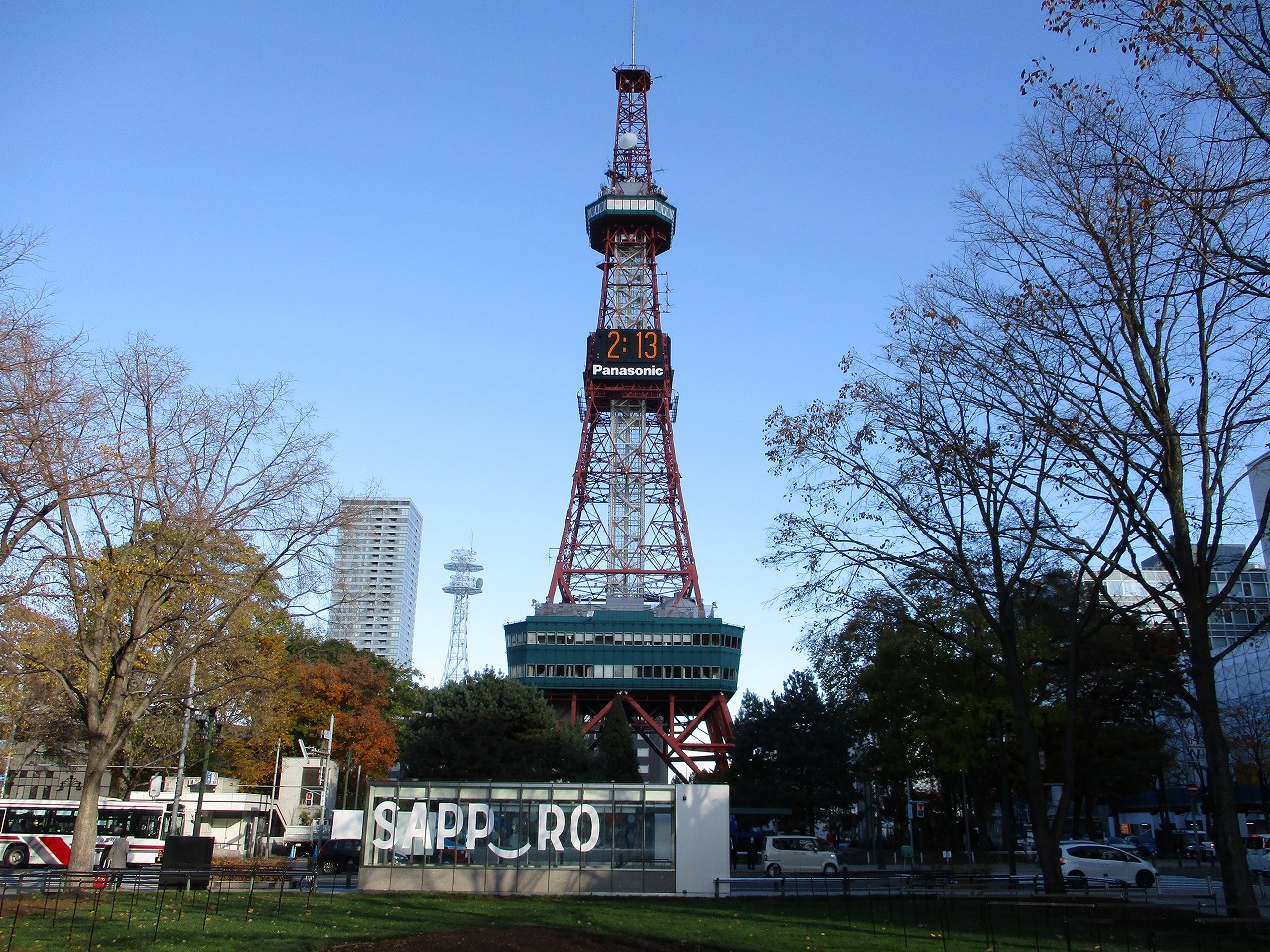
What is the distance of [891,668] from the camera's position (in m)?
48.6

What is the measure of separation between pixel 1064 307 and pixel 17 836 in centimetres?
3823

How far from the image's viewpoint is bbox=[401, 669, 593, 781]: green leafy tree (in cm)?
5434

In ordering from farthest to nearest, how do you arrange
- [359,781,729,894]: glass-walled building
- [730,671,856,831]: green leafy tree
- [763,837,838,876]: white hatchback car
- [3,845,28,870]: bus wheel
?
[730,671,856,831]: green leafy tree < [763,837,838,876]: white hatchback car < [3,845,28,870]: bus wheel < [359,781,729,894]: glass-walled building

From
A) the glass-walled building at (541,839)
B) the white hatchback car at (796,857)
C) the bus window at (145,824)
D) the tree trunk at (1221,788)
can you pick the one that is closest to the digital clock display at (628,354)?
the white hatchback car at (796,857)

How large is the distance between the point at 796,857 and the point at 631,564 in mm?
50408

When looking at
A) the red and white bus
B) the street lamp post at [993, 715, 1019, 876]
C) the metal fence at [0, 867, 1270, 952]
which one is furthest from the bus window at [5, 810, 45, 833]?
the street lamp post at [993, 715, 1019, 876]

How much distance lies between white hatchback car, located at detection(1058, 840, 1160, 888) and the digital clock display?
64.3 meters

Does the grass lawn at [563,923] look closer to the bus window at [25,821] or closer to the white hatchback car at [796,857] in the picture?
the bus window at [25,821]

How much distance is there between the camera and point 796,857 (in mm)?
41469

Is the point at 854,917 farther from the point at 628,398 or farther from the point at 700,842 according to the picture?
the point at 628,398

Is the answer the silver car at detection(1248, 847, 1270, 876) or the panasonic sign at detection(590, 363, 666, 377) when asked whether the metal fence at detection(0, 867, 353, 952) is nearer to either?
the silver car at detection(1248, 847, 1270, 876)

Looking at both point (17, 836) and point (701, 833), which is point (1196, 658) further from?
point (17, 836)

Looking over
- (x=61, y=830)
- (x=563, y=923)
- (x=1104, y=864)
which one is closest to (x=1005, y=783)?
(x=1104, y=864)

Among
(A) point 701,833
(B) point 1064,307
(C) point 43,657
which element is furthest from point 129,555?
(B) point 1064,307
